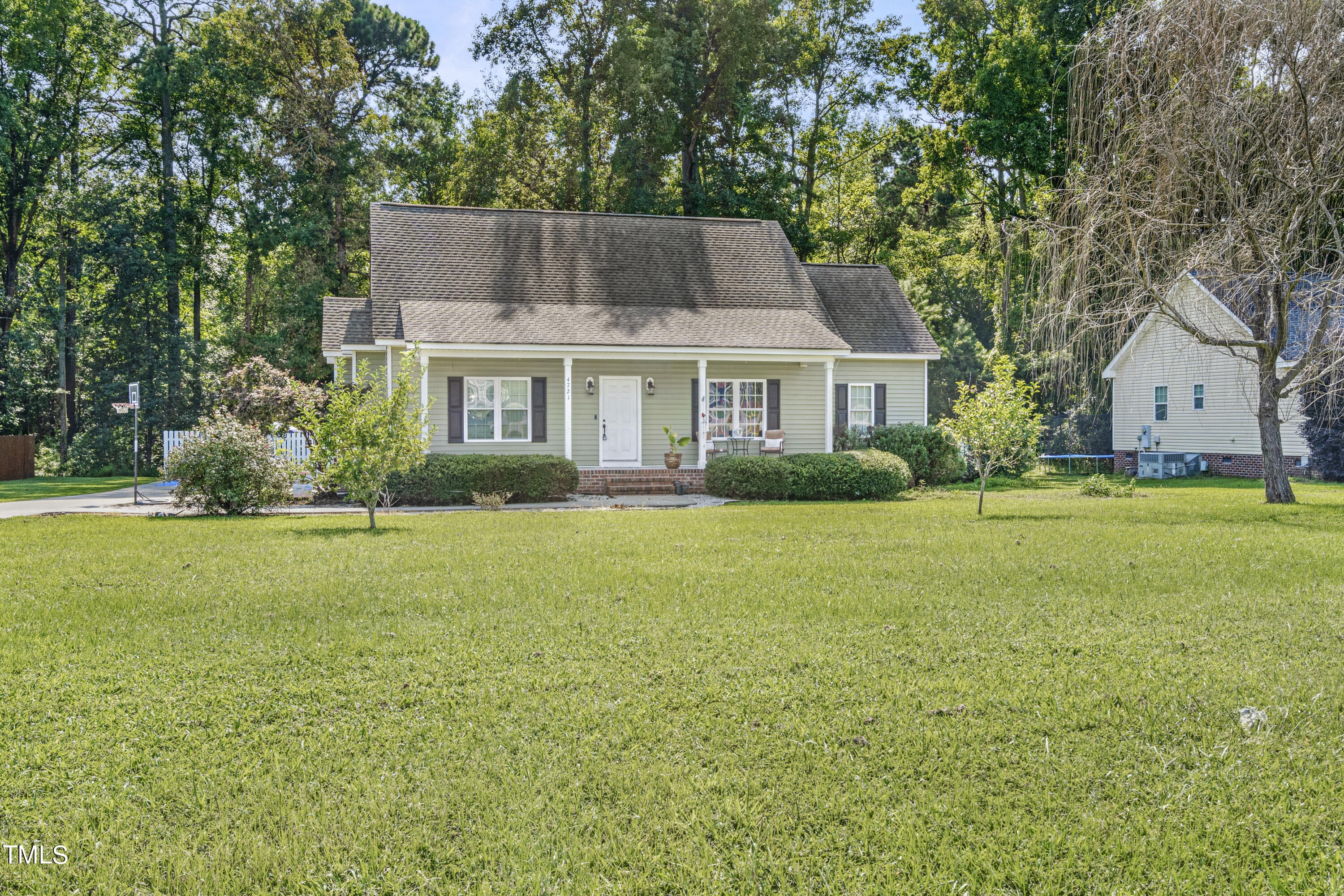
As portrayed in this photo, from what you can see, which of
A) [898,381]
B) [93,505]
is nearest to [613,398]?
[898,381]

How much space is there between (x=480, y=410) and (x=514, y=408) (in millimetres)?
763

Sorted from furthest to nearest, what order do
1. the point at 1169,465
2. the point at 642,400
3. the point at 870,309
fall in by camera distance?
the point at 1169,465 < the point at 870,309 < the point at 642,400

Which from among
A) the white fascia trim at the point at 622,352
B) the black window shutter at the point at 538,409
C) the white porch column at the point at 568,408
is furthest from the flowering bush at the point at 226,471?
the black window shutter at the point at 538,409

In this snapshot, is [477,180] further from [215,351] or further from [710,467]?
[710,467]

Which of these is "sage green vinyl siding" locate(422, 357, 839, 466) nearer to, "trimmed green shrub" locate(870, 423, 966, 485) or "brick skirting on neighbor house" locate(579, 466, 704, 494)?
"brick skirting on neighbor house" locate(579, 466, 704, 494)

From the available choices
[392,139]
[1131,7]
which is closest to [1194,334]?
[1131,7]

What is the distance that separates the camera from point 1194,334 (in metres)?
14.0

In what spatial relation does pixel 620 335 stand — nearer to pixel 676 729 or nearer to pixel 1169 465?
pixel 676 729

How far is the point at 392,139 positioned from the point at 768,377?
1959cm

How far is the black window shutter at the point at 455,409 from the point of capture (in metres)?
19.2

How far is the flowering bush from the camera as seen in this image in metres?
14.3

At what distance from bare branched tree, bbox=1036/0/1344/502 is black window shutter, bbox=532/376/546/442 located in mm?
10700

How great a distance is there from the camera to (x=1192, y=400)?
25969 mm

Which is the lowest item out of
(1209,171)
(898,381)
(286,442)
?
(286,442)
